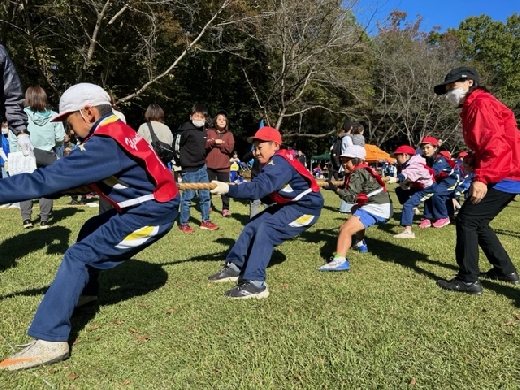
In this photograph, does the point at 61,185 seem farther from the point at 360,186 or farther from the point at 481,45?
the point at 481,45

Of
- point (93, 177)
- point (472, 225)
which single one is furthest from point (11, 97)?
point (472, 225)

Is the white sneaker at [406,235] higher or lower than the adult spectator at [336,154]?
lower

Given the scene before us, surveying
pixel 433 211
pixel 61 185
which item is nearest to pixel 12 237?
pixel 61 185

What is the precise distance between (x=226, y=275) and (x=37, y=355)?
2092 mm

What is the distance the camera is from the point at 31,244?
585 cm

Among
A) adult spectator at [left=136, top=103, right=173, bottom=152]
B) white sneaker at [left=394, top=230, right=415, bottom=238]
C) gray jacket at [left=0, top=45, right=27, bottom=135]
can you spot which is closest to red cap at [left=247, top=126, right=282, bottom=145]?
adult spectator at [left=136, top=103, right=173, bottom=152]

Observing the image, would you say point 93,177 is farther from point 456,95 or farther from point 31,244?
point 31,244

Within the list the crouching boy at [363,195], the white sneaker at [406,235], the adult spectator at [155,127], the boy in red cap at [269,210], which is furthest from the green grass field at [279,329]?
the adult spectator at [155,127]

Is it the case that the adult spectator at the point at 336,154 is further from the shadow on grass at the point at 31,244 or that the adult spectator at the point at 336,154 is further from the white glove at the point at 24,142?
the white glove at the point at 24,142

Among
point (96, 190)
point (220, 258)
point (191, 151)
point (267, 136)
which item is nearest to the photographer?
point (96, 190)

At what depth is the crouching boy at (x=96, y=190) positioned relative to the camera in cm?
265

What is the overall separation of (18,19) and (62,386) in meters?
14.9

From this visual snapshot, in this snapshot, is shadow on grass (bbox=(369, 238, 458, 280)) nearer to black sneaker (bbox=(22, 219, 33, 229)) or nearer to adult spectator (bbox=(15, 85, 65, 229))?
adult spectator (bbox=(15, 85, 65, 229))

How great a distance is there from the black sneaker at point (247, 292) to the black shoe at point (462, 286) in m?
1.76
